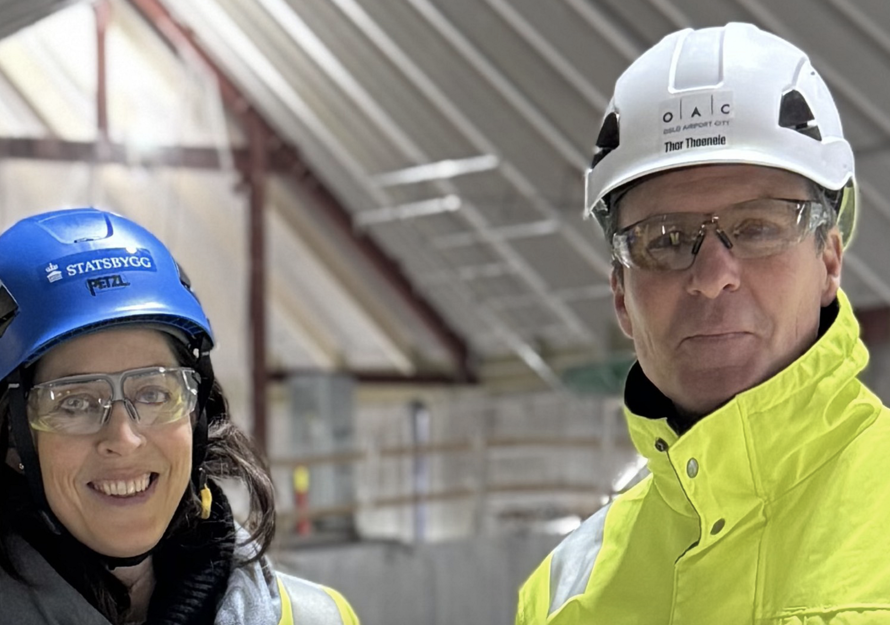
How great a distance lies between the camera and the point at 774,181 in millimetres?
1707

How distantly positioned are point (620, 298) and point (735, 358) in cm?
28

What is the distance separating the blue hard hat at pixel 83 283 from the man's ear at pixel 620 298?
624 millimetres

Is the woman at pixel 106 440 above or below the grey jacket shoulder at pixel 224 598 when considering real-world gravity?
above

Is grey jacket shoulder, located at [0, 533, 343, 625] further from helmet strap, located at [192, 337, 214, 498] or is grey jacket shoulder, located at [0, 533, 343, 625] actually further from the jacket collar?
the jacket collar

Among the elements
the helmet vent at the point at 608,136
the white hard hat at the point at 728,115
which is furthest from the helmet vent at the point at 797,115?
the helmet vent at the point at 608,136

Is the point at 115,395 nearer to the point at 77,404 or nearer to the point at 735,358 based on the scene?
the point at 77,404

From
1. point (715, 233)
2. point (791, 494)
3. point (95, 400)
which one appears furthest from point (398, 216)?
point (791, 494)

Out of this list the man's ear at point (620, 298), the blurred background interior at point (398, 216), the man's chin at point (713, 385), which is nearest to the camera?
the man's chin at point (713, 385)

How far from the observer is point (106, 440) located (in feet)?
5.90

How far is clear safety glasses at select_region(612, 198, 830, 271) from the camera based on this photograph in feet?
5.51

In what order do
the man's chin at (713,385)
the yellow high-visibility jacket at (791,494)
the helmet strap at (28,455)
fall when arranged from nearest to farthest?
the yellow high-visibility jacket at (791,494), the man's chin at (713,385), the helmet strap at (28,455)

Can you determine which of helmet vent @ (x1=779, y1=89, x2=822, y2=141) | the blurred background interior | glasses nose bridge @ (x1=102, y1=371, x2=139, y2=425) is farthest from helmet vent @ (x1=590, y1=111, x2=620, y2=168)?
the blurred background interior

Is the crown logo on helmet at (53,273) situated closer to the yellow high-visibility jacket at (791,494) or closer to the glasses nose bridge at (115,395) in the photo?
the glasses nose bridge at (115,395)

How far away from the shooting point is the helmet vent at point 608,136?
1860 mm
